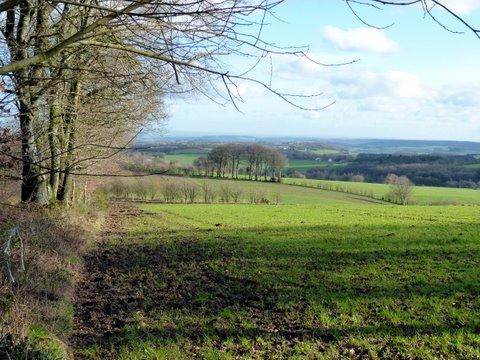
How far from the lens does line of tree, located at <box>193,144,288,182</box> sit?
7819 cm

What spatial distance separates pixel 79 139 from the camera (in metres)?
16.6

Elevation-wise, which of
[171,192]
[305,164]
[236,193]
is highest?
[305,164]

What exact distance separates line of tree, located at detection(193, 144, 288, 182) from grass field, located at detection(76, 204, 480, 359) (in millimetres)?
56746

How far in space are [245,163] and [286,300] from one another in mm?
73539

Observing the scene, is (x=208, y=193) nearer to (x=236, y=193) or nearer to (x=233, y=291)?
(x=236, y=193)

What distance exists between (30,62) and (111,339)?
17.4ft

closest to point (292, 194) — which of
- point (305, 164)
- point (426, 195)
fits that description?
point (426, 195)

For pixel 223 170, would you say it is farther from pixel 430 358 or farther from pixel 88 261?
pixel 430 358

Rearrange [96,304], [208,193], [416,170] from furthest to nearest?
[416,170], [208,193], [96,304]

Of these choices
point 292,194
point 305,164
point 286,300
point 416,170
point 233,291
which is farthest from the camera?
point 305,164

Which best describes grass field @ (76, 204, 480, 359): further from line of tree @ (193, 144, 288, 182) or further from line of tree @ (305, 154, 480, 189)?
line of tree @ (305, 154, 480, 189)

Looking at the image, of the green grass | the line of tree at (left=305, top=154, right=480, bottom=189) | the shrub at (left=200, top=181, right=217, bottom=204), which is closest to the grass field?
the shrub at (left=200, top=181, right=217, bottom=204)

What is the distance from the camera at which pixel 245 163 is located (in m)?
83.8

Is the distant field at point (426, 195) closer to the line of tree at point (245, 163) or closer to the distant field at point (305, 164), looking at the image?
the line of tree at point (245, 163)
